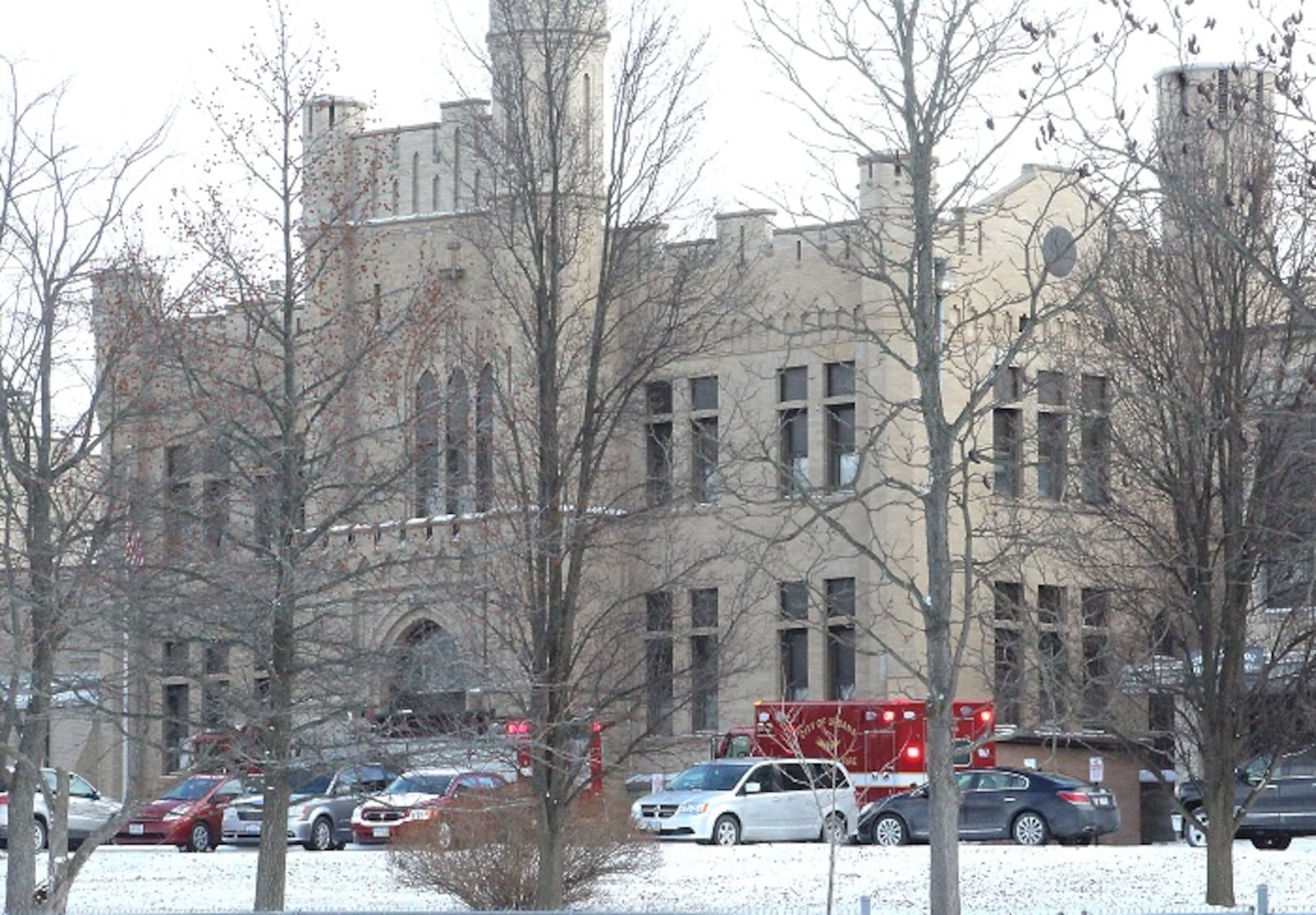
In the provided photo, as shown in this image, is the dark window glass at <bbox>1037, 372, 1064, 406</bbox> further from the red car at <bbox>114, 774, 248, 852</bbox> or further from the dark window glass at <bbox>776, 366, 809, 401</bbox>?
the red car at <bbox>114, 774, 248, 852</bbox>

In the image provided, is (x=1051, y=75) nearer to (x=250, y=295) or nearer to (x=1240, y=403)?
(x=1240, y=403)

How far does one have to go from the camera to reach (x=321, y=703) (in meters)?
Result: 21.1

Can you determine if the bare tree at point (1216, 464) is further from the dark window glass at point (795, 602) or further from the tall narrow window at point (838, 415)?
the tall narrow window at point (838, 415)

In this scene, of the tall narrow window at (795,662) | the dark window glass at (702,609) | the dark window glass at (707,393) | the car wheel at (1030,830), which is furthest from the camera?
the dark window glass at (707,393)

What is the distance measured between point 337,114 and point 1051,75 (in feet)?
39.9

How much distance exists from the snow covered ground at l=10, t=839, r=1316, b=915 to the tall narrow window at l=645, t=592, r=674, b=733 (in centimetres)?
226

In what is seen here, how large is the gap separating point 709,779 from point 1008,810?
16.2 feet

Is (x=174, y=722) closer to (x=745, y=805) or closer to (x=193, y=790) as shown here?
(x=745, y=805)

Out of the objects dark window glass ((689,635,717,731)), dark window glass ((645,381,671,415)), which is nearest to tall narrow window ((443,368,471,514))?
dark window glass ((689,635,717,731))

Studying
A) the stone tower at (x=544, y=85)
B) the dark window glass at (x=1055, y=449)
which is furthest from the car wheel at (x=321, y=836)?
the stone tower at (x=544, y=85)

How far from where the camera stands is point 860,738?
41.4 metres

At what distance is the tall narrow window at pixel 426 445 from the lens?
21734mm

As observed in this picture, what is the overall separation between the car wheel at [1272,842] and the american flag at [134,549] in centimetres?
2298

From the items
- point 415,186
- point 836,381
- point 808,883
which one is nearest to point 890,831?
point 808,883
